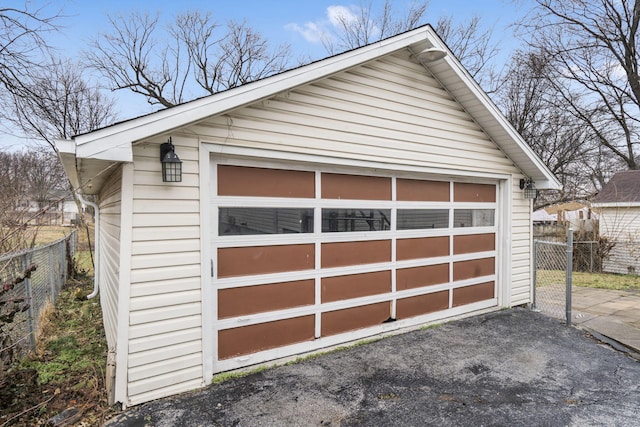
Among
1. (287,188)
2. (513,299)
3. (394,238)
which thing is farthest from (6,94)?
(513,299)

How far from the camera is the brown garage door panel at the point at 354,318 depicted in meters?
4.54

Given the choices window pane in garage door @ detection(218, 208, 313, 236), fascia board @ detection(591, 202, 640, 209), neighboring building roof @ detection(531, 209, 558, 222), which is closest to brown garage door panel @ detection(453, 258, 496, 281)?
window pane in garage door @ detection(218, 208, 313, 236)

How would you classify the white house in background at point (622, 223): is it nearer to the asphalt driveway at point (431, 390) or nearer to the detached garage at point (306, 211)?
the detached garage at point (306, 211)

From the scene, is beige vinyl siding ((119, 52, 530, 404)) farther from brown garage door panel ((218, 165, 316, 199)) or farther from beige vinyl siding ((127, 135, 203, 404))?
brown garage door panel ((218, 165, 316, 199))

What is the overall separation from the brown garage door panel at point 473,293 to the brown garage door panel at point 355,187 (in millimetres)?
2241

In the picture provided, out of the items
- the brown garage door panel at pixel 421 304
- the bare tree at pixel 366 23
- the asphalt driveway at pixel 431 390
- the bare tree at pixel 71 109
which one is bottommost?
the asphalt driveway at pixel 431 390

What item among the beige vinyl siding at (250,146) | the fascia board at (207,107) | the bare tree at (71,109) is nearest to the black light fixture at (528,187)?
the beige vinyl siding at (250,146)

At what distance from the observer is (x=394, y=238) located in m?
5.09

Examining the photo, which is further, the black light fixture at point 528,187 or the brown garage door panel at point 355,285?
the black light fixture at point 528,187

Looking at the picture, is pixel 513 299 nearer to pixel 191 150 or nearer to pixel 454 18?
pixel 191 150

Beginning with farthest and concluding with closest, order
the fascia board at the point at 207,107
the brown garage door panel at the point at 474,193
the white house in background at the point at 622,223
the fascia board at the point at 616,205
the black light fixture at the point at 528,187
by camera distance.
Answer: the fascia board at the point at 616,205 < the white house in background at the point at 622,223 < the black light fixture at the point at 528,187 < the brown garage door panel at the point at 474,193 < the fascia board at the point at 207,107

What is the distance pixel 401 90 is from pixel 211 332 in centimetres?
390

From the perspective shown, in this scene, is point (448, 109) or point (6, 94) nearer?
point (448, 109)

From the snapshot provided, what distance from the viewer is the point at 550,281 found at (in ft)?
31.3
